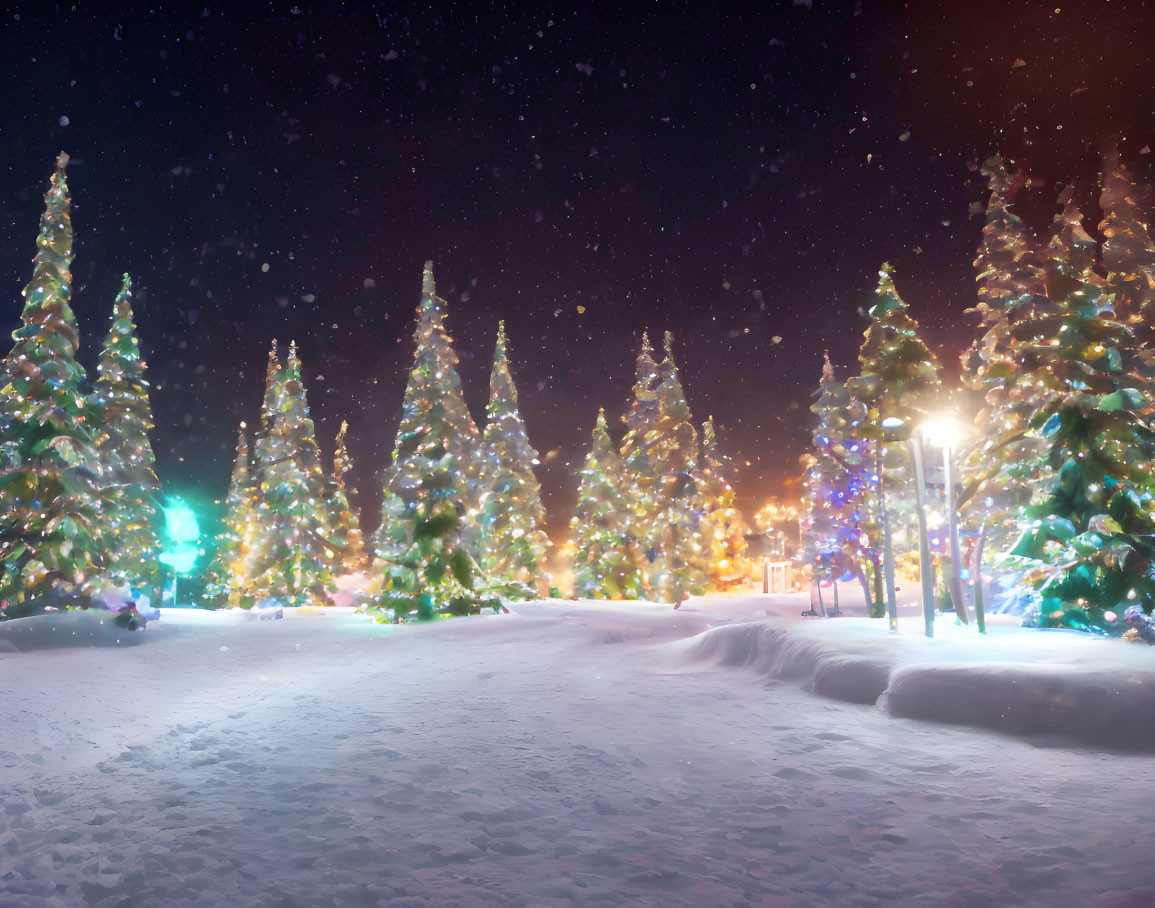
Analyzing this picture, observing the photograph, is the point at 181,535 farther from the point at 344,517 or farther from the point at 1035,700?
the point at 1035,700

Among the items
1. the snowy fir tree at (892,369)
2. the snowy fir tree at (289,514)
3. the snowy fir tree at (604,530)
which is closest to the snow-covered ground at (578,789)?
the snowy fir tree at (892,369)

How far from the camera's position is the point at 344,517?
5012 centimetres

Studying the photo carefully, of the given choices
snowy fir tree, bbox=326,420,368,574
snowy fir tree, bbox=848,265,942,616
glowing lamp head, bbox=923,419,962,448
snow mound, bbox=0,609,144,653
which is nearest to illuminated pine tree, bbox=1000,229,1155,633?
glowing lamp head, bbox=923,419,962,448

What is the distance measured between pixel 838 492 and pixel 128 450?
30.0m

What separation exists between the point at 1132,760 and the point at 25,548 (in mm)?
23895

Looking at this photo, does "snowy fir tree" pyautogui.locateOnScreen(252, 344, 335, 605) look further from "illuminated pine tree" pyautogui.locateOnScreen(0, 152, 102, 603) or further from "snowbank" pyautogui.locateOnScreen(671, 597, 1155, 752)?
"snowbank" pyautogui.locateOnScreen(671, 597, 1155, 752)

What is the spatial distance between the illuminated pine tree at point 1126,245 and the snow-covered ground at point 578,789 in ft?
52.5

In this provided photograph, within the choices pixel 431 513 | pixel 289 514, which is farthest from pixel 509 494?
pixel 431 513

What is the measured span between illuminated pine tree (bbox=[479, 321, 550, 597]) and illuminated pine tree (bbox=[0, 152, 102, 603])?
18.8m

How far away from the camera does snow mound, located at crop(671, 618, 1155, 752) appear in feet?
26.7

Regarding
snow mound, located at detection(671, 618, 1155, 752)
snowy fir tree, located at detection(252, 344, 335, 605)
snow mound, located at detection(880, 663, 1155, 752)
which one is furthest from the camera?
snowy fir tree, located at detection(252, 344, 335, 605)

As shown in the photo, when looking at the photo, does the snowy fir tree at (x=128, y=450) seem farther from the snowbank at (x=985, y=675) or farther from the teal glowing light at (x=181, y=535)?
the snowbank at (x=985, y=675)

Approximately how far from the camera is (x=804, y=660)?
38.9 feet

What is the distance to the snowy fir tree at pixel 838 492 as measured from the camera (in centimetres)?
3091
